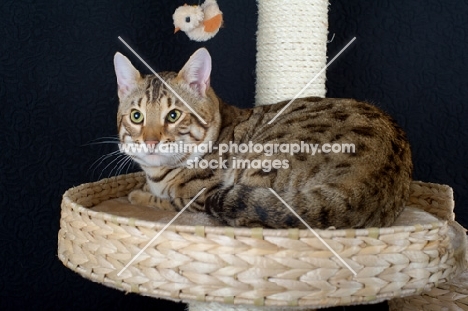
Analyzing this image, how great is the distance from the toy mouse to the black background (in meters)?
0.65

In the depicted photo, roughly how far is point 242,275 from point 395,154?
0.52m

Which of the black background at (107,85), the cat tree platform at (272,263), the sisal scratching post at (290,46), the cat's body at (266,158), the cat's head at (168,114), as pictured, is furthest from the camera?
the black background at (107,85)

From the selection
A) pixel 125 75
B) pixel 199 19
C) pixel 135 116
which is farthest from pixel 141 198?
pixel 199 19

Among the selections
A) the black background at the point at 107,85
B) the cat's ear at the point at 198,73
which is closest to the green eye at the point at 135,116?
the cat's ear at the point at 198,73

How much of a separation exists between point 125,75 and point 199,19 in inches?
10.6

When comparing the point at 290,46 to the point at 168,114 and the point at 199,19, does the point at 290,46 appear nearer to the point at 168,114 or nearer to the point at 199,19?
the point at 199,19

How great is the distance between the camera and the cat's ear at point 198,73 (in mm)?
1382

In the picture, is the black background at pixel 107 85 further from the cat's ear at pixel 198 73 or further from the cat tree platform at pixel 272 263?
the cat tree platform at pixel 272 263

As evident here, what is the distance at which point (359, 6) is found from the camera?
2.06m

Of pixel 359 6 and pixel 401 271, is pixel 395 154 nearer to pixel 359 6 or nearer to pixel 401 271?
pixel 401 271

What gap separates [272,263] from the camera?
33.9 inches

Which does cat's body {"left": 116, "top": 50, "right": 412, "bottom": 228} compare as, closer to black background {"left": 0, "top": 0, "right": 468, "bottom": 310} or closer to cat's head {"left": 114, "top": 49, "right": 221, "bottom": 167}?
cat's head {"left": 114, "top": 49, "right": 221, "bottom": 167}

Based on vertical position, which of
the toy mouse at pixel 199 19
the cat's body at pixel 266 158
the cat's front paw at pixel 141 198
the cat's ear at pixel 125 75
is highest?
the toy mouse at pixel 199 19

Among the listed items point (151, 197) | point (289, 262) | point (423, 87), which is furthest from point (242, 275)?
point (423, 87)
